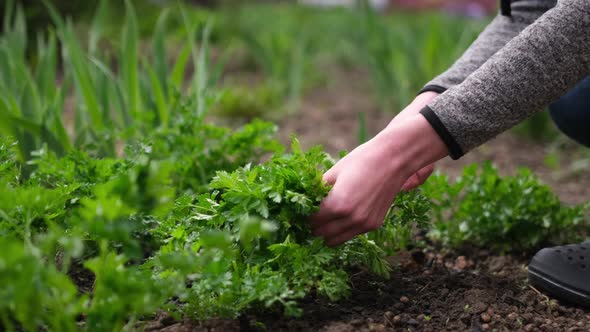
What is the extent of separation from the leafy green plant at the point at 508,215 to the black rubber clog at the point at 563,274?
0.58ft

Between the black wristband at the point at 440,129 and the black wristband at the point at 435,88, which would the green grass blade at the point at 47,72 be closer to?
the black wristband at the point at 435,88

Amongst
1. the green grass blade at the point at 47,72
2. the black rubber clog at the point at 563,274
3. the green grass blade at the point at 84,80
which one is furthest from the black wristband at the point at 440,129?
the green grass blade at the point at 47,72

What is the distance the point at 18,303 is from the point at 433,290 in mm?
921

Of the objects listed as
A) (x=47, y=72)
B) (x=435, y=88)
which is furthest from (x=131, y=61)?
(x=435, y=88)

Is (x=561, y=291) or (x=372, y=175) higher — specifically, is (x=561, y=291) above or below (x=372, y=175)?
below

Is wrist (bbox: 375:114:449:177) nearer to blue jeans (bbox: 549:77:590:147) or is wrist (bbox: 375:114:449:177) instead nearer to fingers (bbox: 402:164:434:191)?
fingers (bbox: 402:164:434:191)

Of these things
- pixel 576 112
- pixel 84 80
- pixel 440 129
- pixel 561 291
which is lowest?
pixel 561 291

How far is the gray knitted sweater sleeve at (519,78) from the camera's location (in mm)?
1249

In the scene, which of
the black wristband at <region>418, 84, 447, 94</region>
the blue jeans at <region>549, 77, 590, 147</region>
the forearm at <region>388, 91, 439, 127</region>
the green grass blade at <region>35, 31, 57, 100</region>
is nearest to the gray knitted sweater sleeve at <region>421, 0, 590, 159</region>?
the forearm at <region>388, 91, 439, 127</region>

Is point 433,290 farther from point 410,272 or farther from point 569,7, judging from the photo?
point 569,7

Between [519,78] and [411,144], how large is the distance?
0.81 feet

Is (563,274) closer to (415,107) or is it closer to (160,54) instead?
(415,107)

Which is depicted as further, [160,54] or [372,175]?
[160,54]

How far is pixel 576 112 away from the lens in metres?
1.94
